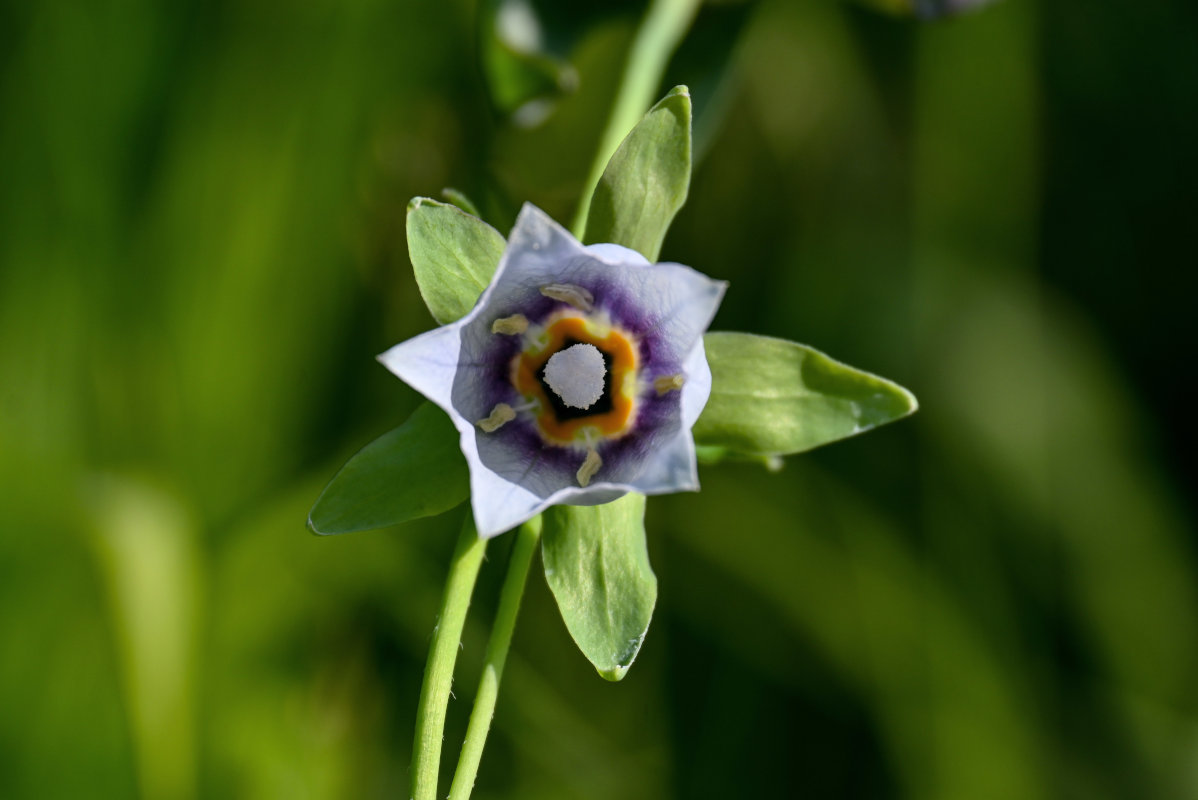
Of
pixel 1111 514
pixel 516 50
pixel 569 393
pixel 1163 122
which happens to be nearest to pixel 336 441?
pixel 516 50

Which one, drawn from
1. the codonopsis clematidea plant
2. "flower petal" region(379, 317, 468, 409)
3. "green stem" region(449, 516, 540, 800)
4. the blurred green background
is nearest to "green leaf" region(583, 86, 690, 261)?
the codonopsis clematidea plant

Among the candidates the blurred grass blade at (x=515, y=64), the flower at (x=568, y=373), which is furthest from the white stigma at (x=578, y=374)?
the blurred grass blade at (x=515, y=64)

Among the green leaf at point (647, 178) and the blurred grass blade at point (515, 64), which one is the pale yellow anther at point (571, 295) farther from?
the blurred grass blade at point (515, 64)

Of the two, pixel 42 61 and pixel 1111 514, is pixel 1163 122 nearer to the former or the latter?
pixel 1111 514

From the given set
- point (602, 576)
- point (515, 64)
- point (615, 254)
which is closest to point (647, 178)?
point (615, 254)

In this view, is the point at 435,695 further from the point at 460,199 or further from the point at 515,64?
the point at 515,64

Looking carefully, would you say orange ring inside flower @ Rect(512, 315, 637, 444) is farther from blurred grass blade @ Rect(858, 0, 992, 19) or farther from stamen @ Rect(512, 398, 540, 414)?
blurred grass blade @ Rect(858, 0, 992, 19)

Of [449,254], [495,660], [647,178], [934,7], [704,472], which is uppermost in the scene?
[934,7]
